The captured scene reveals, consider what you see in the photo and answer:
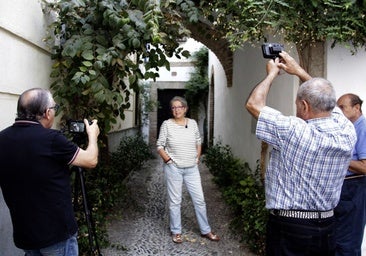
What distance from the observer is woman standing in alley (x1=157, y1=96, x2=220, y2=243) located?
419 centimetres

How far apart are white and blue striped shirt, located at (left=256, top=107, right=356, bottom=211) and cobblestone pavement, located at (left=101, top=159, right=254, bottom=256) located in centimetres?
205

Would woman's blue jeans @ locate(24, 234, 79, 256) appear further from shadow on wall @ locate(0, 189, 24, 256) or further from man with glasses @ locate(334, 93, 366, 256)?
man with glasses @ locate(334, 93, 366, 256)

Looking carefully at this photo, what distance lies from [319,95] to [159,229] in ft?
10.2

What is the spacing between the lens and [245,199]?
4.65 m

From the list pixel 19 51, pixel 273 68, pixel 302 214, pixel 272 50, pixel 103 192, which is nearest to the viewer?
pixel 302 214

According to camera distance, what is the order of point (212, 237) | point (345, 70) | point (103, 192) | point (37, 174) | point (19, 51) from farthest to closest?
1. point (103, 192)
2. point (212, 237)
3. point (345, 70)
4. point (19, 51)
5. point (37, 174)

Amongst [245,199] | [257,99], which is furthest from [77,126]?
[245,199]

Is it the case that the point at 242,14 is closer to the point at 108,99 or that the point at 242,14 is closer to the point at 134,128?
the point at 108,99

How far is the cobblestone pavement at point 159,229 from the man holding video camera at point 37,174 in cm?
189

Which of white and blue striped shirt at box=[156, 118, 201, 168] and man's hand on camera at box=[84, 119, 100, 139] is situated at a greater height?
man's hand on camera at box=[84, 119, 100, 139]

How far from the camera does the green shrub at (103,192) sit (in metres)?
3.60

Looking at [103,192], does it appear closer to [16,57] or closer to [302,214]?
[16,57]

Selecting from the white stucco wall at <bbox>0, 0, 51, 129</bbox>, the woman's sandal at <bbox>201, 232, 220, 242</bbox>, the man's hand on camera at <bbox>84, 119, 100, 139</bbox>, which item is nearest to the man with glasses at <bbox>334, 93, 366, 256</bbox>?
the woman's sandal at <bbox>201, 232, 220, 242</bbox>

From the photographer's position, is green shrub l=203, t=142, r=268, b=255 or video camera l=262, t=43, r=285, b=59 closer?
video camera l=262, t=43, r=285, b=59
